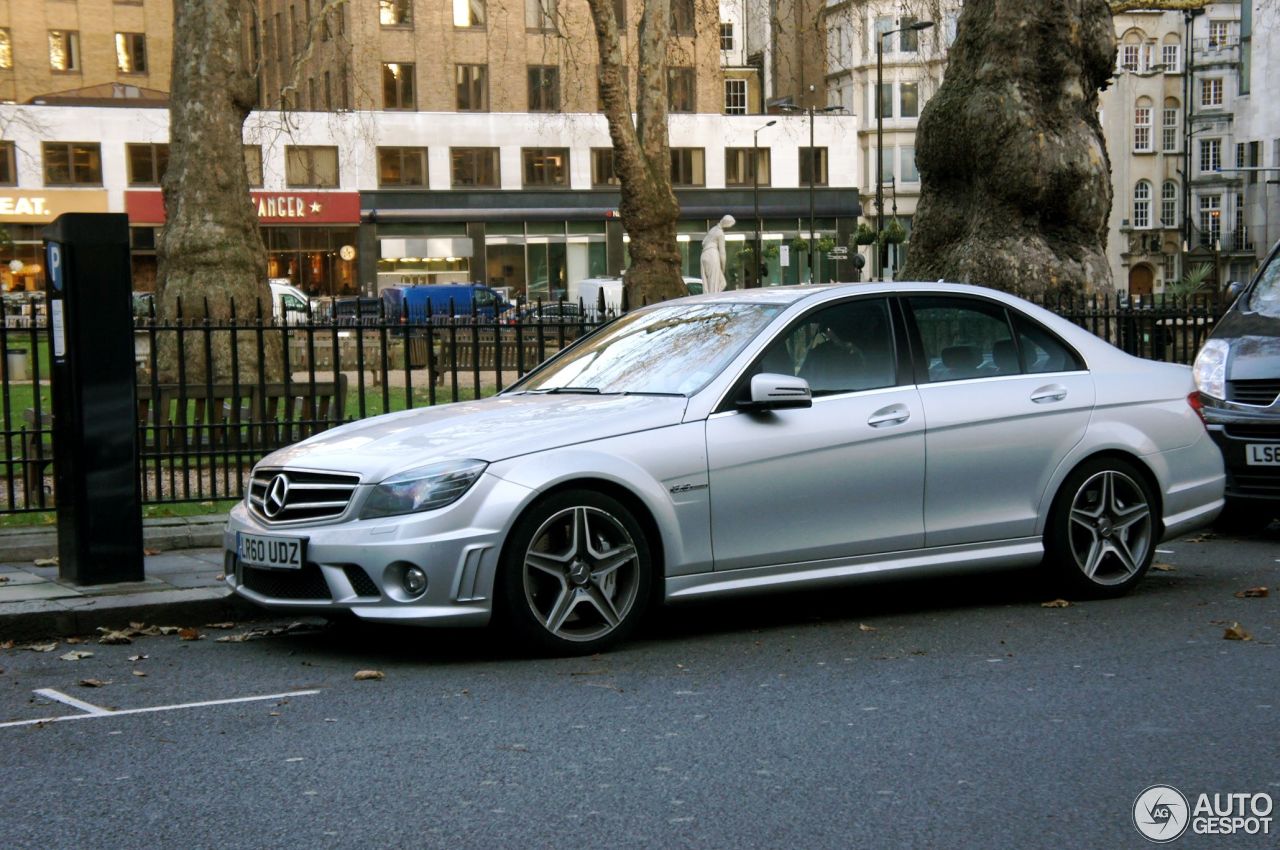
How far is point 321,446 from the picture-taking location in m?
7.30

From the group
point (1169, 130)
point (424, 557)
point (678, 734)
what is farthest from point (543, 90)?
point (678, 734)

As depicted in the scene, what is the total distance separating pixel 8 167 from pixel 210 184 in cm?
4547

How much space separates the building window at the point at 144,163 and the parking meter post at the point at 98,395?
180 feet

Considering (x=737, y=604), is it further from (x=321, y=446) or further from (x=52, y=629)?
(x=52, y=629)

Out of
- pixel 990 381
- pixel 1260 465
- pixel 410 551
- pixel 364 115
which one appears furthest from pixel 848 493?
pixel 364 115

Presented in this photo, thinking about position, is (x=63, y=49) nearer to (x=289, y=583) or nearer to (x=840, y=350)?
(x=840, y=350)

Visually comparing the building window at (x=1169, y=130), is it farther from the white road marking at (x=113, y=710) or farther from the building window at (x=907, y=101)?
the white road marking at (x=113, y=710)

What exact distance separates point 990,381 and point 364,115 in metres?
56.8

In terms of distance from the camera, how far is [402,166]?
64.2 metres

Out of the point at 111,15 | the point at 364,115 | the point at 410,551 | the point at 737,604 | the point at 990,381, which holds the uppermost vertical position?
the point at 111,15

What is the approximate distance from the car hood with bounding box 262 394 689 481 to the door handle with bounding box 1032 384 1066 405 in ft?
6.52

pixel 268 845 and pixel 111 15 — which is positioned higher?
pixel 111 15

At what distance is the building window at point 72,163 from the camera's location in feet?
195

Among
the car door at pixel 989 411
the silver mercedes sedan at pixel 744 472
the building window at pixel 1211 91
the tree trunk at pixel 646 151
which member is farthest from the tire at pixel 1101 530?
the building window at pixel 1211 91
